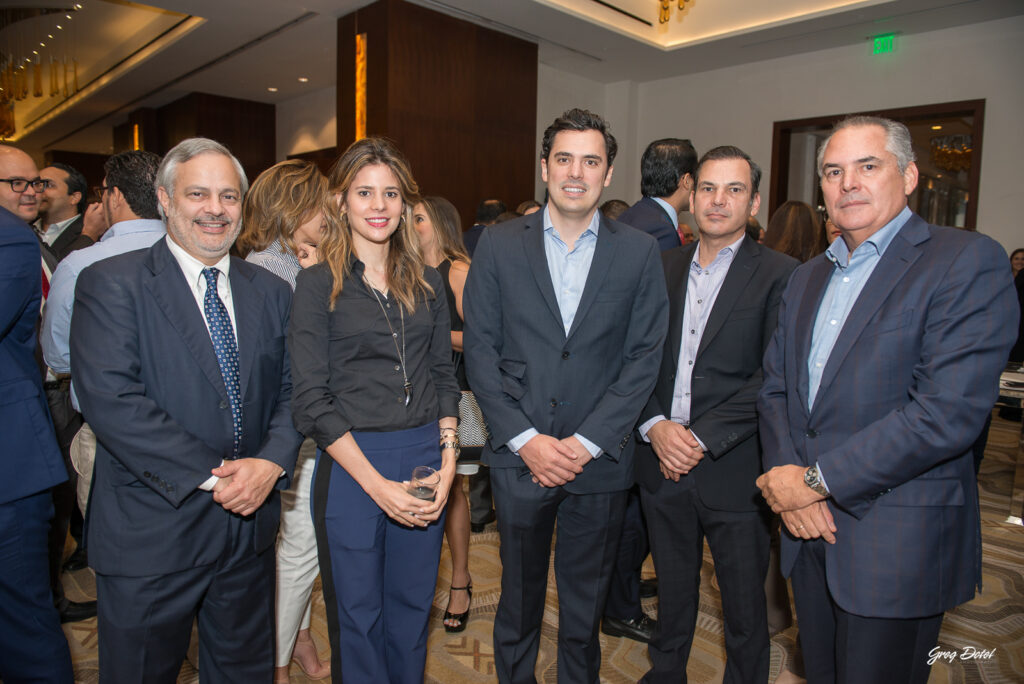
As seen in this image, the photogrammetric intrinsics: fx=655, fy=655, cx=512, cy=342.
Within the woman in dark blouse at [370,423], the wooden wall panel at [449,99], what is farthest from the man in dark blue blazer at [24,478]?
the wooden wall panel at [449,99]

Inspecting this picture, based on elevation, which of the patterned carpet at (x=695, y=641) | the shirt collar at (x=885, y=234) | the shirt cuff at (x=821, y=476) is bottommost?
the patterned carpet at (x=695, y=641)

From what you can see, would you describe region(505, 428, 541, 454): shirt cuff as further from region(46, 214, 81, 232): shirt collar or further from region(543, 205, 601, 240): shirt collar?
region(46, 214, 81, 232): shirt collar

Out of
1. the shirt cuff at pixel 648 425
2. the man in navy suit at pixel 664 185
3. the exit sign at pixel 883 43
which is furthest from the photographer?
the exit sign at pixel 883 43

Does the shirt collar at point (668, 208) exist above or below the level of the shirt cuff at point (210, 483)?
above

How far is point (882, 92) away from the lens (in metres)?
7.84

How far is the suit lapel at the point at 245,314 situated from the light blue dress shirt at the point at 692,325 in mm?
1285

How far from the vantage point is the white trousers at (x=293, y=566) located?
2340 mm

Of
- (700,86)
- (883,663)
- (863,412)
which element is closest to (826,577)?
(883,663)

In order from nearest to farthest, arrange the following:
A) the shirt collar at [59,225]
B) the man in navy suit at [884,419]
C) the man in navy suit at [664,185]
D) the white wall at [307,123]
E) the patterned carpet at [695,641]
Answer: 1. the man in navy suit at [884,419]
2. the patterned carpet at [695,641]
3. the man in navy suit at [664,185]
4. the shirt collar at [59,225]
5. the white wall at [307,123]

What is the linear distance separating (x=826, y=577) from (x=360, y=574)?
4.16 feet

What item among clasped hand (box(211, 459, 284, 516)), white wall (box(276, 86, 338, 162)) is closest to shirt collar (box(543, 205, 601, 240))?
clasped hand (box(211, 459, 284, 516))

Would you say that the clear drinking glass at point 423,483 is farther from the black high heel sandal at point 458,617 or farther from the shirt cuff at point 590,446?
the black high heel sandal at point 458,617

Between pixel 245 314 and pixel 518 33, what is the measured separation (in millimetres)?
7405

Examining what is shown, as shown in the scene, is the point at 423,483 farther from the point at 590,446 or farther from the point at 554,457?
the point at 590,446
